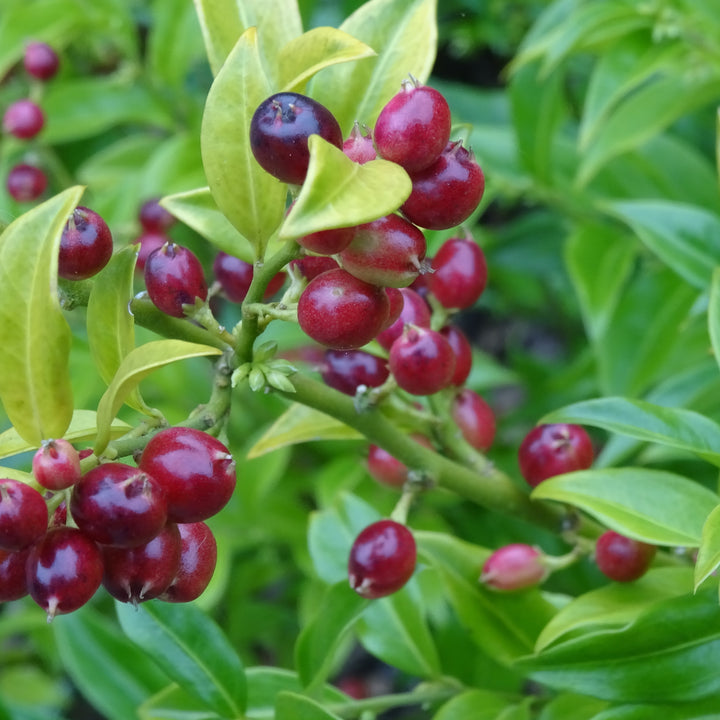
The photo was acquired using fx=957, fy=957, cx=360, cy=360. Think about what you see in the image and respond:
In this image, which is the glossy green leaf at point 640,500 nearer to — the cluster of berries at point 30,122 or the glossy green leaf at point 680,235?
the glossy green leaf at point 680,235

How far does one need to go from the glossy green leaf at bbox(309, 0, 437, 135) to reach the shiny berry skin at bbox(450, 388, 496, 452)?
1.26 feet

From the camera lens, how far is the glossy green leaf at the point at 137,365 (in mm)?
781

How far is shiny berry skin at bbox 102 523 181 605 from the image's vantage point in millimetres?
786

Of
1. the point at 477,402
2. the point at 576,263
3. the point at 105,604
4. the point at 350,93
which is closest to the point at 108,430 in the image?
the point at 350,93

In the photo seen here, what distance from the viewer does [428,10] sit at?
1001mm

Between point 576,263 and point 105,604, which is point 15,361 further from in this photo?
point 105,604

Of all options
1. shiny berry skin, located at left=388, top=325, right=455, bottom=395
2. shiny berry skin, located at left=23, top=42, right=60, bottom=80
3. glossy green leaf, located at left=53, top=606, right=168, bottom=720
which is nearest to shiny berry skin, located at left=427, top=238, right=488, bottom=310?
shiny berry skin, located at left=388, top=325, right=455, bottom=395

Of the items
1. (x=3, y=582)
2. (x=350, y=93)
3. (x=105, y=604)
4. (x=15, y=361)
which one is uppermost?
(x=350, y=93)

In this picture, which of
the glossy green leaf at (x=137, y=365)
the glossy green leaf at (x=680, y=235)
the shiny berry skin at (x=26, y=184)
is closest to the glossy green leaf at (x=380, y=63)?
the glossy green leaf at (x=137, y=365)

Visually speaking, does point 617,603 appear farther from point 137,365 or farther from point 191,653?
point 137,365

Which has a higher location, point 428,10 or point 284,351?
point 428,10

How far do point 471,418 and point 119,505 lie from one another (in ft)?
1.83

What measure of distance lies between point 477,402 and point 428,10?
0.47 metres

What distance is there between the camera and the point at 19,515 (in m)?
0.74
